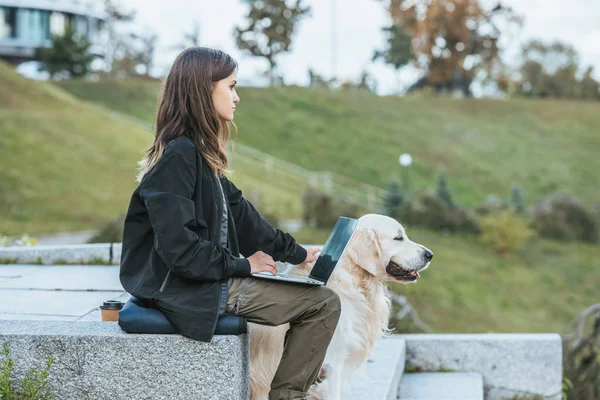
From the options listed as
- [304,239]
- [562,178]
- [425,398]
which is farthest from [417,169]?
[425,398]

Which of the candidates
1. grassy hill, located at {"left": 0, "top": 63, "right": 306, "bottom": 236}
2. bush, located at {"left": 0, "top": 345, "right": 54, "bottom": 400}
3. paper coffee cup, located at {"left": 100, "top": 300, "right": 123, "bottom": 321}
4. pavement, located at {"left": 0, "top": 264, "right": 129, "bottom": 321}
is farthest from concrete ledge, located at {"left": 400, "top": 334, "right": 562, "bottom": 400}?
grassy hill, located at {"left": 0, "top": 63, "right": 306, "bottom": 236}

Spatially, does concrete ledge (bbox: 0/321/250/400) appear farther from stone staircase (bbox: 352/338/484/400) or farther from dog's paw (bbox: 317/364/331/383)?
stone staircase (bbox: 352/338/484/400)

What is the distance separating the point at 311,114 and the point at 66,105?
15556 mm

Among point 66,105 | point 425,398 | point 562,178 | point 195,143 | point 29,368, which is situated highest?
point 195,143

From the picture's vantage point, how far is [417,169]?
3609 centimetres

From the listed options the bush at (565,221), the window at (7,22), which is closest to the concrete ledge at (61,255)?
the bush at (565,221)

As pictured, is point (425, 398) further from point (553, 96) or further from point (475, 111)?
point (553, 96)

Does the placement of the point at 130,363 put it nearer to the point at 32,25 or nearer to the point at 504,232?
the point at 504,232

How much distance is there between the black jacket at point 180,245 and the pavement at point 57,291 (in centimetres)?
174

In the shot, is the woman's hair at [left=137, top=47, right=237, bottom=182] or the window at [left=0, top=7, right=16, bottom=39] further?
the window at [left=0, top=7, right=16, bottom=39]

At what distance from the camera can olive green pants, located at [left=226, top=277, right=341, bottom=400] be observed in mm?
3611

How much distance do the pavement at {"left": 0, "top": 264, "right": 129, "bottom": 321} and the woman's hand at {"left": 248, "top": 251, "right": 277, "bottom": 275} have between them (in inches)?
75.3

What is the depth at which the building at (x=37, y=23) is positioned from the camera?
5556 cm

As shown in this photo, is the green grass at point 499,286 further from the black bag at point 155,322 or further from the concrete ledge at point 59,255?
the black bag at point 155,322
